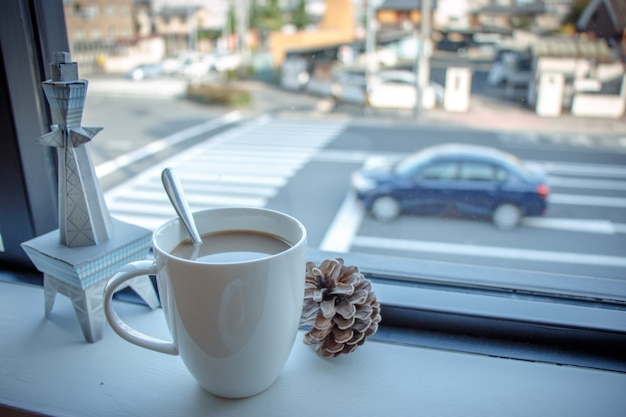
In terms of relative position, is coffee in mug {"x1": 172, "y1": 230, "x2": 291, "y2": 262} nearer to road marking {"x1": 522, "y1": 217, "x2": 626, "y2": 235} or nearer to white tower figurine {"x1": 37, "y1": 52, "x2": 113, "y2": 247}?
white tower figurine {"x1": 37, "y1": 52, "x2": 113, "y2": 247}

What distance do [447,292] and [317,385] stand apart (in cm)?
15

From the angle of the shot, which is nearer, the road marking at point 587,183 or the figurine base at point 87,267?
the figurine base at point 87,267

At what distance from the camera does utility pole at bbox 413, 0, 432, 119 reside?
624 millimetres

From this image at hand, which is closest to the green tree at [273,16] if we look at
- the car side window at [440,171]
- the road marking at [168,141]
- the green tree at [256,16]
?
the green tree at [256,16]

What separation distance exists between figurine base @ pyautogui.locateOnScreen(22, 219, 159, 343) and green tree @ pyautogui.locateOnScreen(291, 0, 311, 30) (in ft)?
2.35

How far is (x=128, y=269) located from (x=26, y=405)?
0.11 meters

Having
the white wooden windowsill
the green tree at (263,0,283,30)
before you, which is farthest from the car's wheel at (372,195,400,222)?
the green tree at (263,0,283,30)

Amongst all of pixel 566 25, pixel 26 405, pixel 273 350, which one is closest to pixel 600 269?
pixel 566 25

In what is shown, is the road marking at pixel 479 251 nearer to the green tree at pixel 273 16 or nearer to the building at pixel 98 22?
the building at pixel 98 22

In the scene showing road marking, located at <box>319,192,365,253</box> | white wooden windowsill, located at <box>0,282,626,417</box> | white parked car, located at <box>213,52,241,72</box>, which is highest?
white parked car, located at <box>213,52,241,72</box>

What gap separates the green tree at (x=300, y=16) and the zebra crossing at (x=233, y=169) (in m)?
0.21

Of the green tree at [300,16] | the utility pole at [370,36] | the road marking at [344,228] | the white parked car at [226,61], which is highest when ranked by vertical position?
the green tree at [300,16]

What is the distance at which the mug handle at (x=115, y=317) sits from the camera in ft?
0.92

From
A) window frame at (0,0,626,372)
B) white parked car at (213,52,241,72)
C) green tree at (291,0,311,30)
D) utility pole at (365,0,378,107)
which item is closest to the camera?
window frame at (0,0,626,372)
